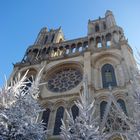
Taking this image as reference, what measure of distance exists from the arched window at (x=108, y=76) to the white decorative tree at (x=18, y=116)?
8.37 metres

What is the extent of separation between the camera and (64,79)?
64.4 feet

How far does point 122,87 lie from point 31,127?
8509mm

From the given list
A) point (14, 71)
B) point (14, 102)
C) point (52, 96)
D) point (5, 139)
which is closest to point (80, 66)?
point (52, 96)

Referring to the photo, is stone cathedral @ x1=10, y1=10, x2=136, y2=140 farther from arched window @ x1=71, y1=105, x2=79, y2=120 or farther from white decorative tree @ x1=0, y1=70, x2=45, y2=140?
white decorative tree @ x1=0, y1=70, x2=45, y2=140

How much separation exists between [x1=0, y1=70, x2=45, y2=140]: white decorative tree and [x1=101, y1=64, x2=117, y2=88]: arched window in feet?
27.5

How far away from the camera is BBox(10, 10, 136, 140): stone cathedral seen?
607 inches

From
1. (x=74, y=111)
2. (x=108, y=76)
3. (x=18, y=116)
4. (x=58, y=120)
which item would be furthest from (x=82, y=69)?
(x=18, y=116)

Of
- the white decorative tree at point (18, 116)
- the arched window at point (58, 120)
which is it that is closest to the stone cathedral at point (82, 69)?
the arched window at point (58, 120)

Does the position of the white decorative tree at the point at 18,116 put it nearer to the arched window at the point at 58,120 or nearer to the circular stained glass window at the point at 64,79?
the arched window at the point at 58,120

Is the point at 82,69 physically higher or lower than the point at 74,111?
higher

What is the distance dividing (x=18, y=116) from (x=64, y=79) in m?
10.4

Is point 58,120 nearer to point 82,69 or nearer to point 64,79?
point 64,79

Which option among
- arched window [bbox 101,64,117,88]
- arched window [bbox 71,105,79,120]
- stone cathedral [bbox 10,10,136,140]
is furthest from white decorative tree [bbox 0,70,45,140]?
arched window [bbox 101,64,117,88]

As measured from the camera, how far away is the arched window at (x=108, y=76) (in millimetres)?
17172
